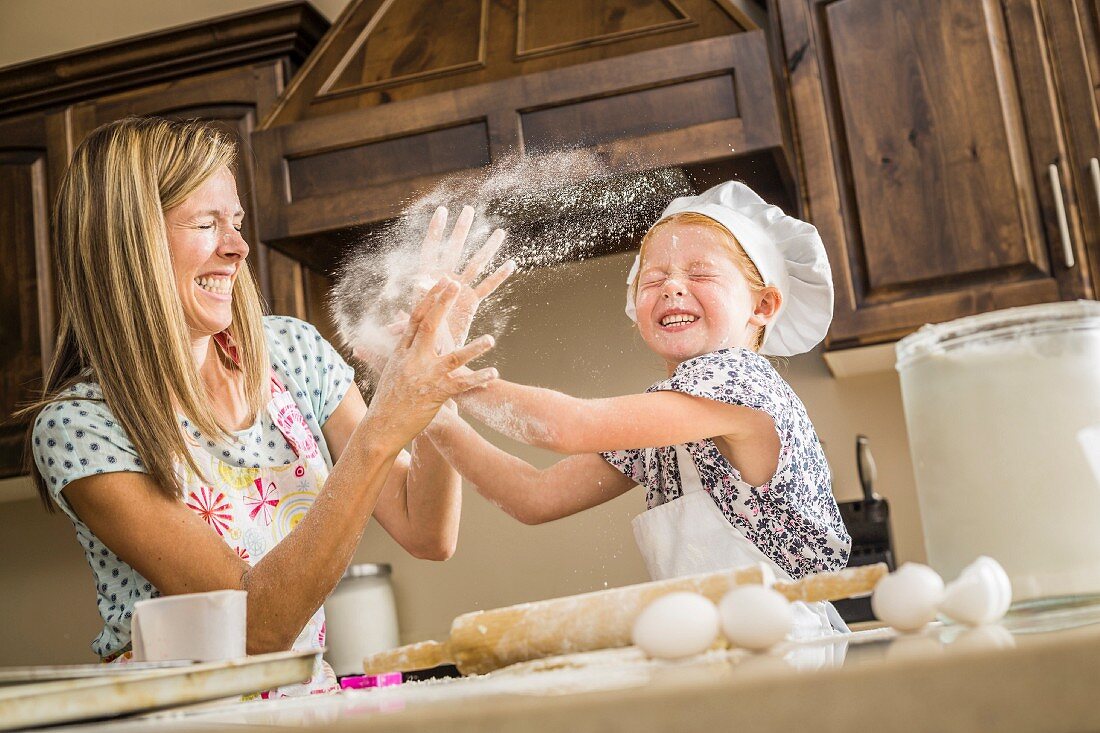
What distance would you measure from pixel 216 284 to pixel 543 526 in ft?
3.50

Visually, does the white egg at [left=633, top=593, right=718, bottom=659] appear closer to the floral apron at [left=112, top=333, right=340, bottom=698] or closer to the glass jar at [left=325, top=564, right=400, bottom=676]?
the floral apron at [left=112, top=333, right=340, bottom=698]

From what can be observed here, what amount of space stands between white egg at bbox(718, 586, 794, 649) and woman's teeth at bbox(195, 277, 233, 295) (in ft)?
3.74

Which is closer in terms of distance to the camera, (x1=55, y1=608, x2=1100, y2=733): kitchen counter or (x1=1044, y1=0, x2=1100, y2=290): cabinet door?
(x1=55, y1=608, x2=1100, y2=733): kitchen counter

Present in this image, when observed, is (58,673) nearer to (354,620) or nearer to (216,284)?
(216,284)

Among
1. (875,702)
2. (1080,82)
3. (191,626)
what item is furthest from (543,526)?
(875,702)

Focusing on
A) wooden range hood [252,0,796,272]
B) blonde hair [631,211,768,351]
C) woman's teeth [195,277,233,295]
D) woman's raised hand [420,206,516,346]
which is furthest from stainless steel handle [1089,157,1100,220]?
woman's teeth [195,277,233,295]

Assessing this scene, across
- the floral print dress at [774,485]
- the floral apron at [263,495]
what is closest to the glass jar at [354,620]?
the floral apron at [263,495]

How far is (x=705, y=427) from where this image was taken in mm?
1091

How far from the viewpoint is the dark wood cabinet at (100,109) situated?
241cm

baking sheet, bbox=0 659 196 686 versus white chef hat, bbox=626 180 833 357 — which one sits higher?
white chef hat, bbox=626 180 833 357

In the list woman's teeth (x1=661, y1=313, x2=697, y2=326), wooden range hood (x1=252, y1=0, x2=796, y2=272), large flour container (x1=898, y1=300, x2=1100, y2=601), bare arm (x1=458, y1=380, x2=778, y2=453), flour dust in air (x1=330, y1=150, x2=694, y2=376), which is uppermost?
wooden range hood (x1=252, y1=0, x2=796, y2=272)

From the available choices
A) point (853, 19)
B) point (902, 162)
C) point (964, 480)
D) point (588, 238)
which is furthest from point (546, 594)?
point (964, 480)

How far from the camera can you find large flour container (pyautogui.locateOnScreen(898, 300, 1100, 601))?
49 cm

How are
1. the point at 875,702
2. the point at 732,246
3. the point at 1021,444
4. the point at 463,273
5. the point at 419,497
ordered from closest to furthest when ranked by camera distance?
the point at 875,702 → the point at 1021,444 → the point at 463,273 → the point at 732,246 → the point at 419,497
